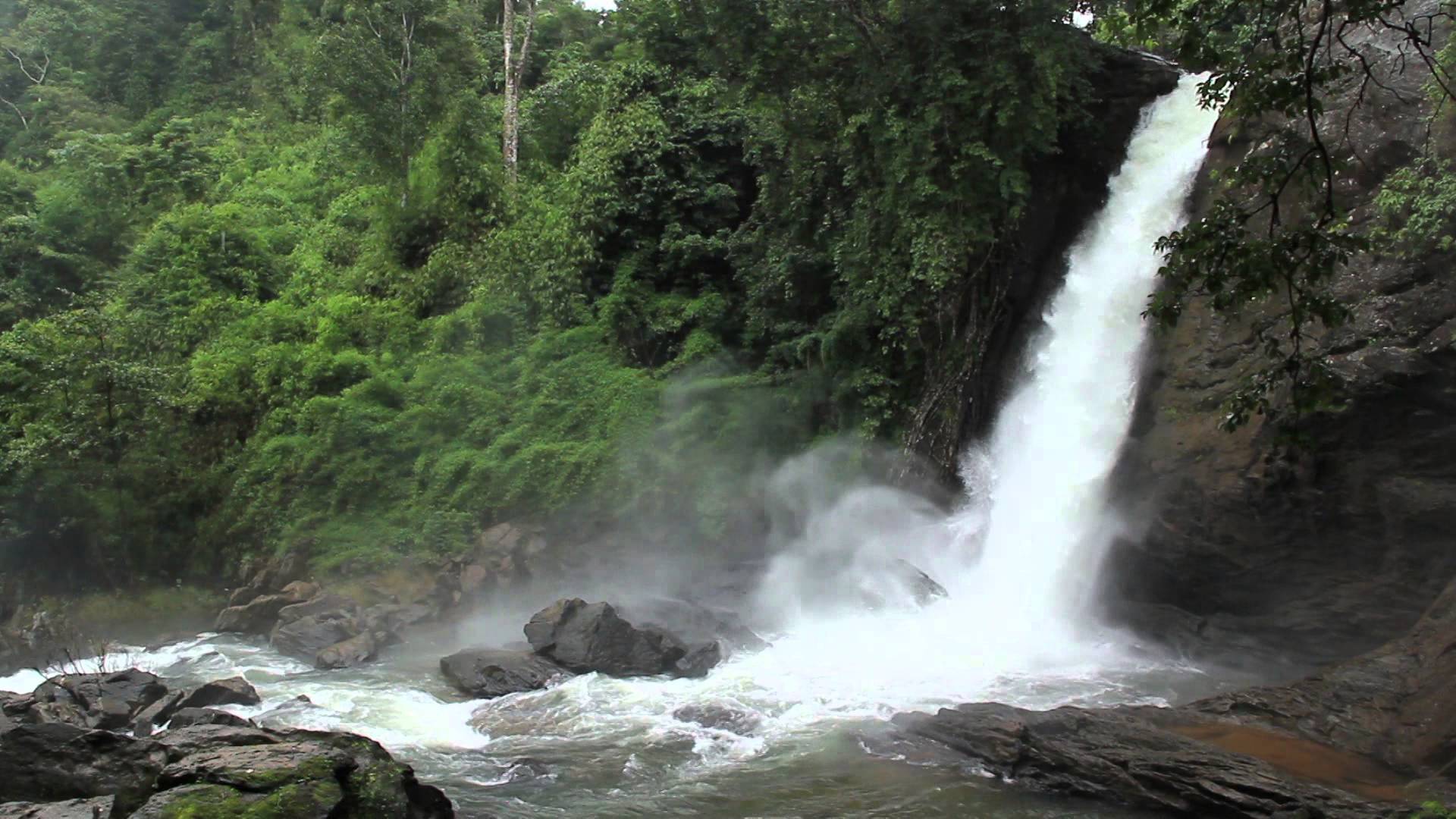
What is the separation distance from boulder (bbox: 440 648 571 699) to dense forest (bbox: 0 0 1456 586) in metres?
4.68

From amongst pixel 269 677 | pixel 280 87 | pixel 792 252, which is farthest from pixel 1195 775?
pixel 280 87

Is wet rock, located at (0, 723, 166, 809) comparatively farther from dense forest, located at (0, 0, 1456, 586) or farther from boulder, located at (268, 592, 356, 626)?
dense forest, located at (0, 0, 1456, 586)

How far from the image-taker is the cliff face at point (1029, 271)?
1728 centimetres

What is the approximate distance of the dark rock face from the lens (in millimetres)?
8555

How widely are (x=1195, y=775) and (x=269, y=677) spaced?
35.7 feet

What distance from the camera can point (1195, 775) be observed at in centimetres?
895

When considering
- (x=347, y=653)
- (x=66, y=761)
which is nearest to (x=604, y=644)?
(x=347, y=653)

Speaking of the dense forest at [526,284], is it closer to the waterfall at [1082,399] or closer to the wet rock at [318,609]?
the wet rock at [318,609]

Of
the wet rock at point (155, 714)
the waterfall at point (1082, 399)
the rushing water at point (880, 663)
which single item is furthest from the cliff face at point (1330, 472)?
the wet rock at point (155, 714)

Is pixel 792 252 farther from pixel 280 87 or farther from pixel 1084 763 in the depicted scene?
pixel 280 87

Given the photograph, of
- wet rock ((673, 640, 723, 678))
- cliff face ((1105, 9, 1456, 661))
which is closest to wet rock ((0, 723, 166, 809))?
wet rock ((673, 640, 723, 678))

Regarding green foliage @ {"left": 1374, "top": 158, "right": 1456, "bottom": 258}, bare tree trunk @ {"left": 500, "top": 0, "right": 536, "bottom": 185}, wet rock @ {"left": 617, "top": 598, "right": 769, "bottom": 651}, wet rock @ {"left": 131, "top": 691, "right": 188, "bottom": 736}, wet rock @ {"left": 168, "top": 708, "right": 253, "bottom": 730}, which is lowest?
wet rock @ {"left": 131, "top": 691, "right": 188, "bottom": 736}

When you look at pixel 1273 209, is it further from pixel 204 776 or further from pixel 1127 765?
pixel 204 776

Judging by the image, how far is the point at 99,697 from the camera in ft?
38.7
